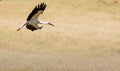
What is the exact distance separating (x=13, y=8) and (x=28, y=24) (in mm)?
13967

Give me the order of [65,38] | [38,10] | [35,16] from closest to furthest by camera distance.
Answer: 1. [38,10]
2. [35,16]
3. [65,38]

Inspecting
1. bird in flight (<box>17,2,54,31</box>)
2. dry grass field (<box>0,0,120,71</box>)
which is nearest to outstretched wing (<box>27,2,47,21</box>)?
bird in flight (<box>17,2,54,31</box>)

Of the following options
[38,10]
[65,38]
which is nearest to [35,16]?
[38,10]

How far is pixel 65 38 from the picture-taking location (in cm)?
2755

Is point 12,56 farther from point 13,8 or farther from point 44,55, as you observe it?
point 13,8

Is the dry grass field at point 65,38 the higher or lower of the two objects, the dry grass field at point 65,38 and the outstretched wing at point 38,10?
the lower

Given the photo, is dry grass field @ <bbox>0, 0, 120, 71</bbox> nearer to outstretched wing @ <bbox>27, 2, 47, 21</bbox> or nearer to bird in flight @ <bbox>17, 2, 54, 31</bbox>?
bird in flight @ <bbox>17, 2, 54, 31</bbox>

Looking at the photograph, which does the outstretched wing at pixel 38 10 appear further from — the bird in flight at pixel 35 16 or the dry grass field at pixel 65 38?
the dry grass field at pixel 65 38

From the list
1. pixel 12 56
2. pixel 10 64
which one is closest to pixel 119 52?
pixel 12 56

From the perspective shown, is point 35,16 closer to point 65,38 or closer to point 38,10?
point 38,10

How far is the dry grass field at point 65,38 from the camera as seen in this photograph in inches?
827

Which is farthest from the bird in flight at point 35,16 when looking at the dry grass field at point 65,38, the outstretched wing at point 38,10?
the dry grass field at point 65,38

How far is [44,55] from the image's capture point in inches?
957

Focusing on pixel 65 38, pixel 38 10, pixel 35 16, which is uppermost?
pixel 38 10
